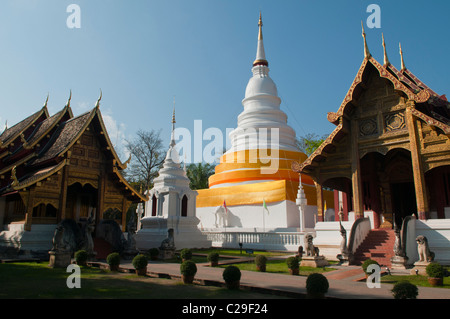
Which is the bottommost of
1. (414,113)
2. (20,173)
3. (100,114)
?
(20,173)

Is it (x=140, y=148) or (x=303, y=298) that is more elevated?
(x=140, y=148)

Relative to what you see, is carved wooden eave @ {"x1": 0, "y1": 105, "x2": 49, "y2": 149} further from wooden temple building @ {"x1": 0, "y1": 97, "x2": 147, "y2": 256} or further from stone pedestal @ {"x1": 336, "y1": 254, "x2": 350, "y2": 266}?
stone pedestal @ {"x1": 336, "y1": 254, "x2": 350, "y2": 266}

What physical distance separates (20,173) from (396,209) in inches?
726

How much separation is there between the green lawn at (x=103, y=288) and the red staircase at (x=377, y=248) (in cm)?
701

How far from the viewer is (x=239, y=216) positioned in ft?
81.3

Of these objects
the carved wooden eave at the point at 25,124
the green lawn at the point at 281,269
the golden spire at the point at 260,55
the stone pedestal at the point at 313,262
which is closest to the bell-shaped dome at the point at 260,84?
the golden spire at the point at 260,55

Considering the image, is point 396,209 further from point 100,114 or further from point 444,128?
point 100,114

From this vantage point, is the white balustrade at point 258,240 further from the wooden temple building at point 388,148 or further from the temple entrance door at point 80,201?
the temple entrance door at point 80,201

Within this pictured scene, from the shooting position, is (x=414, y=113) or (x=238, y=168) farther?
(x=238, y=168)

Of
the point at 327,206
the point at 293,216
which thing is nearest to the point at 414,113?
the point at 293,216

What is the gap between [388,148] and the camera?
14.2 m

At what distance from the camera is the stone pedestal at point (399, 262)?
36.9 ft
